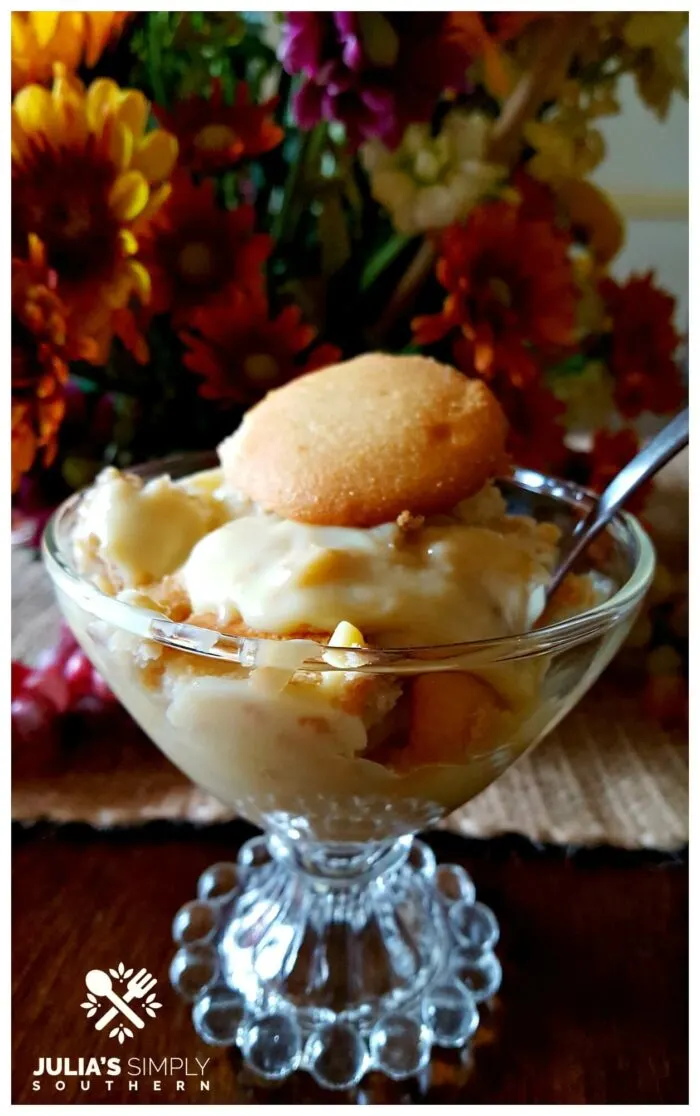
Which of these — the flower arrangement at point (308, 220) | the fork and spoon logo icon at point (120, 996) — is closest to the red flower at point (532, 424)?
the flower arrangement at point (308, 220)

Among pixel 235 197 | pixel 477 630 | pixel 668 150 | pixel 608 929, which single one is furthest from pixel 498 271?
pixel 668 150

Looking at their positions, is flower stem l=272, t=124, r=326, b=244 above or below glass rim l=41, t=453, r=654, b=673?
above

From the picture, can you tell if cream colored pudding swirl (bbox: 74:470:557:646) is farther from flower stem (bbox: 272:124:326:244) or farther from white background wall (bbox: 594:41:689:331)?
white background wall (bbox: 594:41:689:331)

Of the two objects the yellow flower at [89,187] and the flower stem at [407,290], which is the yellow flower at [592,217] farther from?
the yellow flower at [89,187]

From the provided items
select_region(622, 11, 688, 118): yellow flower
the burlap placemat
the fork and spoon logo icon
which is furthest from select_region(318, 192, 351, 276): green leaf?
the fork and spoon logo icon

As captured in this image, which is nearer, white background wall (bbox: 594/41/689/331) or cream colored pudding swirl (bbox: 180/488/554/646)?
cream colored pudding swirl (bbox: 180/488/554/646)

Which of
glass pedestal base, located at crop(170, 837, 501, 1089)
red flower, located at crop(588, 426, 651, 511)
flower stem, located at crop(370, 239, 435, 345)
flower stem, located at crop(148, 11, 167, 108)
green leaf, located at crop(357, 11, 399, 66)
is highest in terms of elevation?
green leaf, located at crop(357, 11, 399, 66)

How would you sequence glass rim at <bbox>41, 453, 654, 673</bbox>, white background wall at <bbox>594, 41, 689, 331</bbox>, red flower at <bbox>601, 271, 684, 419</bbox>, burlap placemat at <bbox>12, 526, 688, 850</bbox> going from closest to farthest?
glass rim at <bbox>41, 453, 654, 673</bbox> < burlap placemat at <bbox>12, 526, 688, 850</bbox> < red flower at <bbox>601, 271, 684, 419</bbox> < white background wall at <bbox>594, 41, 689, 331</bbox>

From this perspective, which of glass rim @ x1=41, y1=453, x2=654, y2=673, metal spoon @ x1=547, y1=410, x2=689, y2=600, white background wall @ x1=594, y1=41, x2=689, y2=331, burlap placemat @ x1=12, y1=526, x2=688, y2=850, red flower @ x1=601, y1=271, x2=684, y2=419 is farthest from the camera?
Answer: white background wall @ x1=594, y1=41, x2=689, y2=331

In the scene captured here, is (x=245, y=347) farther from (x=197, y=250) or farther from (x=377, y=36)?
(x=377, y=36)
